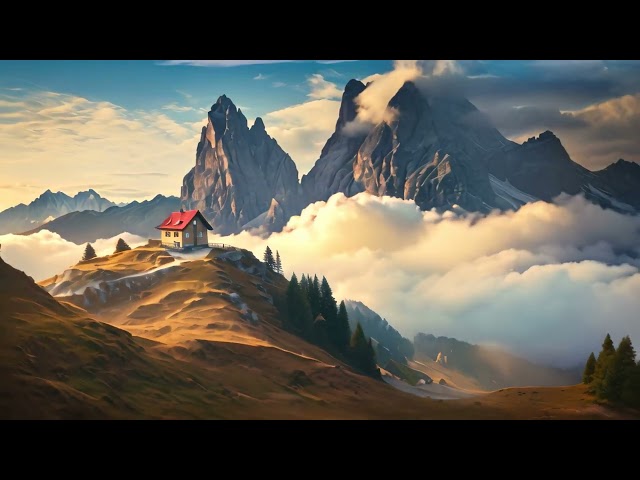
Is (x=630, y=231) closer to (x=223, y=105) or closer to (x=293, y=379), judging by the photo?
(x=223, y=105)

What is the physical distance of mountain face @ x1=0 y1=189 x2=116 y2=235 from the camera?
6341cm

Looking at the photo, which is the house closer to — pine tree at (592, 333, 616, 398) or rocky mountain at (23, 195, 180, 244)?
rocky mountain at (23, 195, 180, 244)

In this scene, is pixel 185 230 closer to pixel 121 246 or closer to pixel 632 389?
pixel 121 246

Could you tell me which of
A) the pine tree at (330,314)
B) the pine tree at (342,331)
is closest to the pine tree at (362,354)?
the pine tree at (342,331)

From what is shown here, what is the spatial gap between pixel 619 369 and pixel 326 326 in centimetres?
3350

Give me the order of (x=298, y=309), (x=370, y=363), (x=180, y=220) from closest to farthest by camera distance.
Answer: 1. (x=298, y=309)
2. (x=370, y=363)
3. (x=180, y=220)

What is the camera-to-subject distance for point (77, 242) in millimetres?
85938

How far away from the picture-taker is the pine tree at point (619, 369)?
151 ft

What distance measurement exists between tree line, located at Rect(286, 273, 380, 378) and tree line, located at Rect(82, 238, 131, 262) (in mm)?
25903

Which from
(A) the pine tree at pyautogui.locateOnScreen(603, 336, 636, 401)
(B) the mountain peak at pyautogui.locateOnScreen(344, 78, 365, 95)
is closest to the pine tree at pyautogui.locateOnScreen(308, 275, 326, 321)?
(B) the mountain peak at pyautogui.locateOnScreen(344, 78, 365, 95)

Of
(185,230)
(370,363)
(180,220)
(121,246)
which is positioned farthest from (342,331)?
(121,246)

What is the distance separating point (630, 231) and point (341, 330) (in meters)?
145

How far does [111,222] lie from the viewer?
90188 mm
